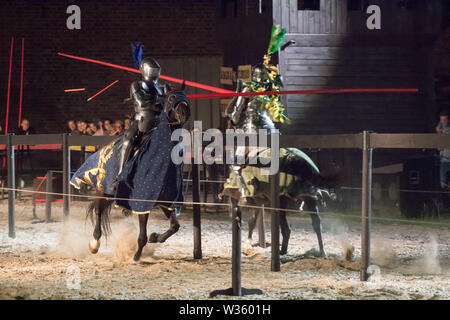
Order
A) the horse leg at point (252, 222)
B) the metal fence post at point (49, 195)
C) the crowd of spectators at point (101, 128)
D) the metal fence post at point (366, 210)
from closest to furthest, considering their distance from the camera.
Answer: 1. the metal fence post at point (366, 210)
2. the horse leg at point (252, 222)
3. the metal fence post at point (49, 195)
4. the crowd of spectators at point (101, 128)

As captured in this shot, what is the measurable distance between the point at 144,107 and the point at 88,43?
1265cm

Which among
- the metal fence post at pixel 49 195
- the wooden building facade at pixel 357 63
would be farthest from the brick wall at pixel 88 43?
the metal fence post at pixel 49 195

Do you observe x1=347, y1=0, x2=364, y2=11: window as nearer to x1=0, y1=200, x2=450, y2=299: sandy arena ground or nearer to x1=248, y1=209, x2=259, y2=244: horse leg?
x1=0, y1=200, x2=450, y2=299: sandy arena ground

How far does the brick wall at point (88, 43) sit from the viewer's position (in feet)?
65.3

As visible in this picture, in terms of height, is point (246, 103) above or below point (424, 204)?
above

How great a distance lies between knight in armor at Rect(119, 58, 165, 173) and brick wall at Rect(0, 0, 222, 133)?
39.5 ft

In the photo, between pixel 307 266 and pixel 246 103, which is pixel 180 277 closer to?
pixel 307 266

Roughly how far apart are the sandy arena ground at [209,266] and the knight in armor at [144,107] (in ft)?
3.78

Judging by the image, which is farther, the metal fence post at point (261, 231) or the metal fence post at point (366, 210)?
the metal fence post at point (261, 231)

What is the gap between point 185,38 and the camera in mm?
19891

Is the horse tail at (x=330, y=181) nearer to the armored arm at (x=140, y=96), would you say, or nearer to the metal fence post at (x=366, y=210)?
the metal fence post at (x=366, y=210)

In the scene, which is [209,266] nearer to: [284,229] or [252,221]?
[284,229]
